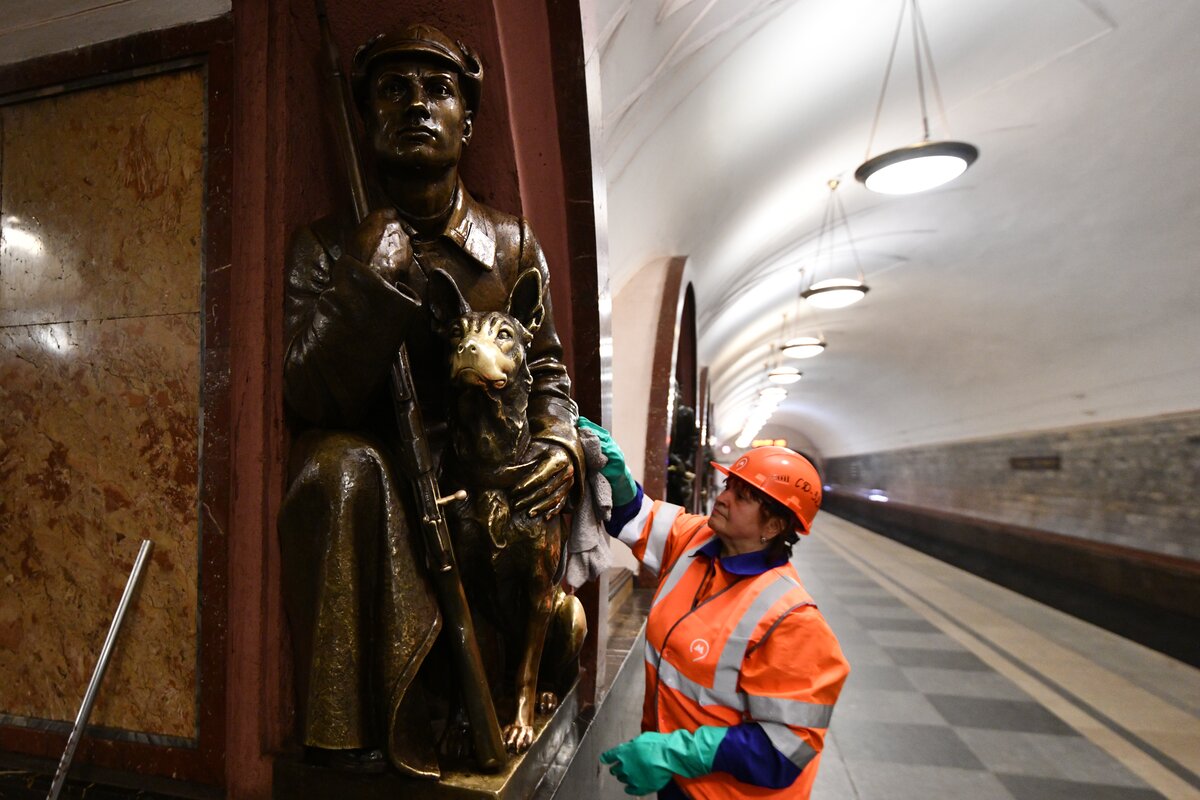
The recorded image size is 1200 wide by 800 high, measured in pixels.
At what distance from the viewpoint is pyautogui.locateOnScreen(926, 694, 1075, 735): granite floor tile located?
3842 mm

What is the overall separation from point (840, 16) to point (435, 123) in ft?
15.2

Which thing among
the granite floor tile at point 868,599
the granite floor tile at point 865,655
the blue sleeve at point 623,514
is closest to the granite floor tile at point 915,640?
the granite floor tile at point 865,655

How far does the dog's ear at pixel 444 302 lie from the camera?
1.27 m

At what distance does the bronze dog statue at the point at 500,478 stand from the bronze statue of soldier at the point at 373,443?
0.06 metres

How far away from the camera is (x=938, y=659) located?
5137 millimetres

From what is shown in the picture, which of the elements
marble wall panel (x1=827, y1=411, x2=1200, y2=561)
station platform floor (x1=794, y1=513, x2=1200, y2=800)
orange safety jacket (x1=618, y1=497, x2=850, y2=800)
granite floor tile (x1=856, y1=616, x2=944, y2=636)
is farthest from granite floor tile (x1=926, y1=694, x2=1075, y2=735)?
marble wall panel (x1=827, y1=411, x2=1200, y2=561)

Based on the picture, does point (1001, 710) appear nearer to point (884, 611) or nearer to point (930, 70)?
point (884, 611)

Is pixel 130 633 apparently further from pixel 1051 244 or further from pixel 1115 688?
pixel 1051 244

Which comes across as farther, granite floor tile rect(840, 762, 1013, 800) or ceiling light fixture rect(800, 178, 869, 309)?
ceiling light fixture rect(800, 178, 869, 309)

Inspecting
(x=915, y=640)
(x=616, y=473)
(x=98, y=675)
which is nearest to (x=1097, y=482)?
(x=915, y=640)

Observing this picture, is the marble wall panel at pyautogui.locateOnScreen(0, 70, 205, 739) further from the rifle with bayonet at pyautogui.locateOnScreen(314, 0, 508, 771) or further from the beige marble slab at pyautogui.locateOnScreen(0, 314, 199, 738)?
the rifle with bayonet at pyautogui.locateOnScreen(314, 0, 508, 771)

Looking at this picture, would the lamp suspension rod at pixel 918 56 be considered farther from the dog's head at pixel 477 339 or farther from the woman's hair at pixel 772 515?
the dog's head at pixel 477 339

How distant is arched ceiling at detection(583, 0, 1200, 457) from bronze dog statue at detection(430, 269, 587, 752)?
3.79 ft

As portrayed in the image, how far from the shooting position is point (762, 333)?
15.2m
